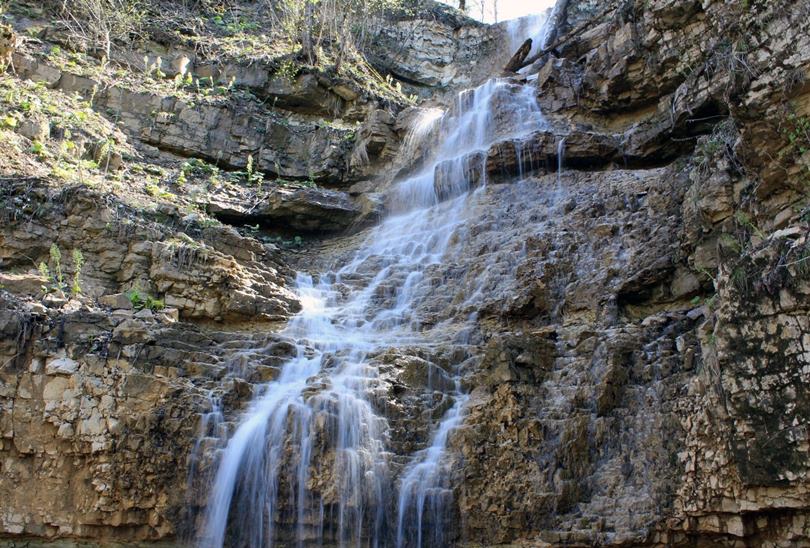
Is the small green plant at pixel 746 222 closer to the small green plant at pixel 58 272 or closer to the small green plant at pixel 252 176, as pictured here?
the small green plant at pixel 58 272

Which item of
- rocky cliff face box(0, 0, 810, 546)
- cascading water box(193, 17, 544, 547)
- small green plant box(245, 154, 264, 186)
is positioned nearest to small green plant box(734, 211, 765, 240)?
rocky cliff face box(0, 0, 810, 546)

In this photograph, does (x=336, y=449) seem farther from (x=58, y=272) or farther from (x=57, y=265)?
(x=57, y=265)

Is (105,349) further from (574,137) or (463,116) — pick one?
(463,116)

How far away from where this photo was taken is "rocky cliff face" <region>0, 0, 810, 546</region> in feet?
21.1

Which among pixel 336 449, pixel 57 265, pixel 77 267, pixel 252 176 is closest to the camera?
pixel 336 449

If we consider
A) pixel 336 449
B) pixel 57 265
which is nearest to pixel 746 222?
pixel 336 449

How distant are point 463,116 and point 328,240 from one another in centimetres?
473

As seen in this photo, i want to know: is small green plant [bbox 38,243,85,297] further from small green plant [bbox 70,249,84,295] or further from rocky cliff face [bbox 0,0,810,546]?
rocky cliff face [bbox 0,0,810,546]

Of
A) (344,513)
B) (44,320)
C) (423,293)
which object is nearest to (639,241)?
(423,293)

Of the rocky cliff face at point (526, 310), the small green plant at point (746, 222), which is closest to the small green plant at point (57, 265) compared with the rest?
the rocky cliff face at point (526, 310)

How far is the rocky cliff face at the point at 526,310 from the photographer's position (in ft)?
21.1

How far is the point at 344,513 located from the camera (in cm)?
723

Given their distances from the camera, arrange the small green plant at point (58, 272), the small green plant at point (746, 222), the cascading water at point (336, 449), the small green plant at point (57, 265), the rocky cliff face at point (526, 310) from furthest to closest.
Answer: the small green plant at point (57, 265)
the small green plant at point (58, 272)
the small green plant at point (746, 222)
the cascading water at point (336, 449)
the rocky cliff face at point (526, 310)

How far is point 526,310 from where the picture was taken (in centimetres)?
973
